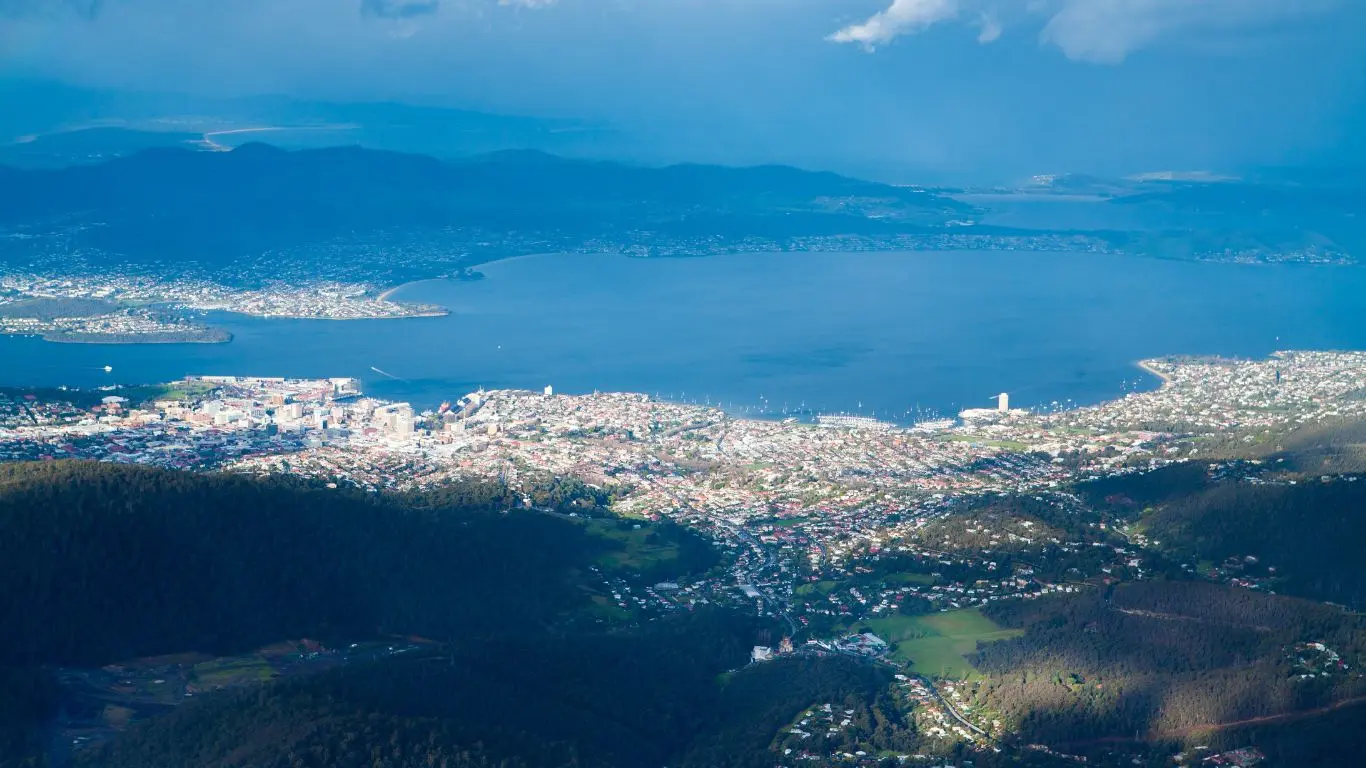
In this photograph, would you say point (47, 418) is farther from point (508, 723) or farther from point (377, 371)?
point (508, 723)

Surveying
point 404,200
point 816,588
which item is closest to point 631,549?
point 816,588

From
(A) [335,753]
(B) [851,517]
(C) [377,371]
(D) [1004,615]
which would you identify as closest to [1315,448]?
(B) [851,517]

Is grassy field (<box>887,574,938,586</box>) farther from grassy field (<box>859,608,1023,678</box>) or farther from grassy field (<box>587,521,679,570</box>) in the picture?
grassy field (<box>587,521,679,570</box>)

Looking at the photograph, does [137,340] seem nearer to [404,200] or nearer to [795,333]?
[795,333]

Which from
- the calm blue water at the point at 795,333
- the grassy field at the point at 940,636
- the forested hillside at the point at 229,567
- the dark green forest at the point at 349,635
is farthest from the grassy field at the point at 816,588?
the calm blue water at the point at 795,333

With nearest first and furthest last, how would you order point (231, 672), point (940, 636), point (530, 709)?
point (530, 709) → point (231, 672) → point (940, 636)

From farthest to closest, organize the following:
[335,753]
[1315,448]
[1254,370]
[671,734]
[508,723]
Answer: [1254,370] < [1315,448] < [671,734] < [508,723] < [335,753]

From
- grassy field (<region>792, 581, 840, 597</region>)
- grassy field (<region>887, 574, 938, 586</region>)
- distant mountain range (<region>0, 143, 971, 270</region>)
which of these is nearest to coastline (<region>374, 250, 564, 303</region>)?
distant mountain range (<region>0, 143, 971, 270</region>)
